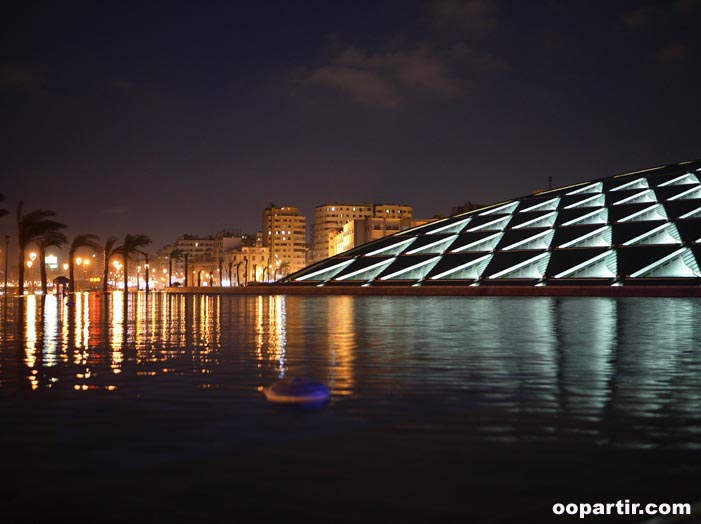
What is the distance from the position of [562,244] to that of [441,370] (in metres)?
38.0

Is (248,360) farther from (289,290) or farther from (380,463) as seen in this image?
(289,290)

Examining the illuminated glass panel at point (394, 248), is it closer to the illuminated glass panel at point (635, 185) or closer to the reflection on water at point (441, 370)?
the illuminated glass panel at point (635, 185)

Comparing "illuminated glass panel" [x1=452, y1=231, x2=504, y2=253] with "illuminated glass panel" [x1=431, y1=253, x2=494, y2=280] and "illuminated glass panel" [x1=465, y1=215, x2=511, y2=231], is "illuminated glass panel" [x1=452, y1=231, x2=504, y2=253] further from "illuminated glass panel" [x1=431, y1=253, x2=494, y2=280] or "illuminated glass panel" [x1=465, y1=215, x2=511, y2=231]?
"illuminated glass panel" [x1=465, y1=215, x2=511, y2=231]

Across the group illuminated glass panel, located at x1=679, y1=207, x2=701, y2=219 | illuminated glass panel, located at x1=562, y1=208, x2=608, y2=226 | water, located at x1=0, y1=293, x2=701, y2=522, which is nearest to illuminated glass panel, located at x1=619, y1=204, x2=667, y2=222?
illuminated glass panel, located at x1=679, y1=207, x2=701, y2=219

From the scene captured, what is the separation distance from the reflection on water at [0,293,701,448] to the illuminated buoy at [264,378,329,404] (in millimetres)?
227

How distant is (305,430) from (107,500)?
6.77ft

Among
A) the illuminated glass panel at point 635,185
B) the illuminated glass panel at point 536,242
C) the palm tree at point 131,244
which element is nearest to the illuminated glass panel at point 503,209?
the illuminated glass panel at point 536,242

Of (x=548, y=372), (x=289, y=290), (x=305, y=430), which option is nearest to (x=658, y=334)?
(x=548, y=372)

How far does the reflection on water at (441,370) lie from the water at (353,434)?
42mm

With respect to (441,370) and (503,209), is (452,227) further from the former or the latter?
(441,370)

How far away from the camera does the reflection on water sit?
634 cm

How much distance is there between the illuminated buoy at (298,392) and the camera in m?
7.05

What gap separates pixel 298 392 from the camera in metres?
7.06

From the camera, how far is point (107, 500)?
13.6 ft
